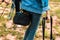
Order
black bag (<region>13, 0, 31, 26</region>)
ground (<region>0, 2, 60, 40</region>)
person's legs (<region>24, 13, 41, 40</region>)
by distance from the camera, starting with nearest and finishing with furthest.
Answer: black bag (<region>13, 0, 31, 26</region>) → person's legs (<region>24, 13, 41, 40</region>) → ground (<region>0, 2, 60, 40</region>)

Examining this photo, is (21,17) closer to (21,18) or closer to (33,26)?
(21,18)

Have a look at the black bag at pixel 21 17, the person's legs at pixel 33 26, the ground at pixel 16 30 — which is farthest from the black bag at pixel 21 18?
the ground at pixel 16 30

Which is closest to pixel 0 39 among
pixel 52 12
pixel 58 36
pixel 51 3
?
pixel 58 36

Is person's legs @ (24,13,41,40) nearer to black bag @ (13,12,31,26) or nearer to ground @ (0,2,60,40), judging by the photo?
black bag @ (13,12,31,26)

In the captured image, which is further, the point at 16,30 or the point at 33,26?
the point at 16,30

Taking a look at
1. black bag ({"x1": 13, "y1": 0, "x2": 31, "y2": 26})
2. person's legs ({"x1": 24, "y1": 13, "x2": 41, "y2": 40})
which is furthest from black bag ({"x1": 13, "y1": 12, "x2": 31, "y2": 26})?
person's legs ({"x1": 24, "y1": 13, "x2": 41, "y2": 40})

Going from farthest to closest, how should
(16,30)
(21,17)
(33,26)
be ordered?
(16,30) → (33,26) → (21,17)

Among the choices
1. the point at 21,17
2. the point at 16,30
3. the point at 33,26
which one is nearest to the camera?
the point at 21,17

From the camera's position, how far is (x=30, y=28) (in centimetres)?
374

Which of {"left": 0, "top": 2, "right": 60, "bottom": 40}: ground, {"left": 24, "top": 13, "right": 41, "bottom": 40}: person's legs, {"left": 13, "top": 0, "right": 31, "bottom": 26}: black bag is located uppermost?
{"left": 13, "top": 0, "right": 31, "bottom": 26}: black bag

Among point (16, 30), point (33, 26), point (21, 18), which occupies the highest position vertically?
point (21, 18)

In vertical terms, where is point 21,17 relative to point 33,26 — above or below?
above

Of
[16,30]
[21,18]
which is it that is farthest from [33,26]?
[16,30]

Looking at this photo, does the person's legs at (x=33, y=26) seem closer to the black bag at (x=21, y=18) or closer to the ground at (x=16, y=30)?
the black bag at (x=21, y=18)
